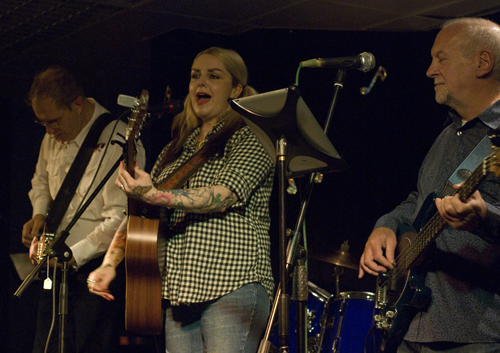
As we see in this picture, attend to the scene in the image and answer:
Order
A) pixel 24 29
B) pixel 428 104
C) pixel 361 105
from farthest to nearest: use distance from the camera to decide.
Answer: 1. pixel 24 29
2. pixel 361 105
3. pixel 428 104

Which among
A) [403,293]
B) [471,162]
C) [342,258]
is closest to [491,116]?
[471,162]

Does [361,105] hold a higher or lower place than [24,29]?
lower

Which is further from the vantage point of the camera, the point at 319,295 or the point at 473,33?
the point at 319,295

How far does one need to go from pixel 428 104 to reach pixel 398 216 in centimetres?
123

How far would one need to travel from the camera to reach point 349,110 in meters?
3.69

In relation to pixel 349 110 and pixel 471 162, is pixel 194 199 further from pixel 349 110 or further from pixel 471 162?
pixel 349 110

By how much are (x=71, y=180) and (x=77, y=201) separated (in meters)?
0.13

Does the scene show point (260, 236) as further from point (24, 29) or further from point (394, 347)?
point (24, 29)

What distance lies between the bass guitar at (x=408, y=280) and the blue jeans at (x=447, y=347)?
0.04m

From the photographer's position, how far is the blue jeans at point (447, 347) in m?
1.82

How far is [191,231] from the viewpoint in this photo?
2.35 meters

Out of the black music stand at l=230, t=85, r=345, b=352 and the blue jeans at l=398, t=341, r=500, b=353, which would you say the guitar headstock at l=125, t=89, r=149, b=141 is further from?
the blue jeans at l=398, t=341, r=500, b=353

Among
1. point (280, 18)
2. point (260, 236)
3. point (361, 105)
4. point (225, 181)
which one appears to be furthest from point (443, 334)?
point (280, 18)

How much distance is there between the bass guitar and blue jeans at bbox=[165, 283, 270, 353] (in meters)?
0.47
